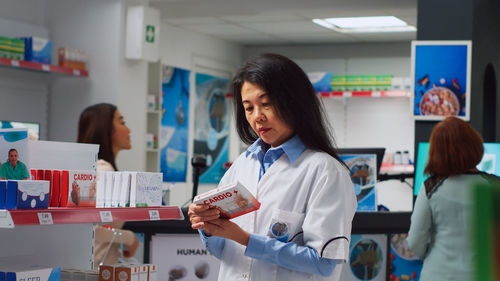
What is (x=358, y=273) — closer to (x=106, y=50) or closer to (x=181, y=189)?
(x=106, y=50)

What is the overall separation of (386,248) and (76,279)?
6.86 ft

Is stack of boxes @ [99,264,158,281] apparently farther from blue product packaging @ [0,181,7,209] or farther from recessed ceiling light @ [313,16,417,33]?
recessed ceiling light @ [313,16,417,33]

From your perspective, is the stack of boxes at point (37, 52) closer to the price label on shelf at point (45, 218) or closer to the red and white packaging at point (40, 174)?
the red and white packaging at point (40, 174)

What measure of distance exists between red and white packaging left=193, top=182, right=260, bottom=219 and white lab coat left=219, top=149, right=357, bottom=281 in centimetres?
8

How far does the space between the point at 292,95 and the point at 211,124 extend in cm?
774

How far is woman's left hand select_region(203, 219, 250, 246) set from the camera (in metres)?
1.69

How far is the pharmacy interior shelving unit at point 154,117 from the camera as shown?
7216mm

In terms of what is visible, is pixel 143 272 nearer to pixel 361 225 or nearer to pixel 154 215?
pixel 154 215

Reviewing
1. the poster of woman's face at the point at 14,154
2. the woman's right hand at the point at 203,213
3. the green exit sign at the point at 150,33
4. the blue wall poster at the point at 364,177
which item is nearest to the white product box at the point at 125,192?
the poster of woman's face at the point at 14,154

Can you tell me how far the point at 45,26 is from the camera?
6.68 metres

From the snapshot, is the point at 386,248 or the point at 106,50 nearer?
the point at 386,248

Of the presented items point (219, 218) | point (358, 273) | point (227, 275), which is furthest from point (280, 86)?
point (358, 273)

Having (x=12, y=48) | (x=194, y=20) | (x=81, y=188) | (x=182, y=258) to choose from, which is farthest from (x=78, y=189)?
(x=194, y=20)

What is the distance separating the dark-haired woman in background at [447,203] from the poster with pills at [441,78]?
6.21 ft
